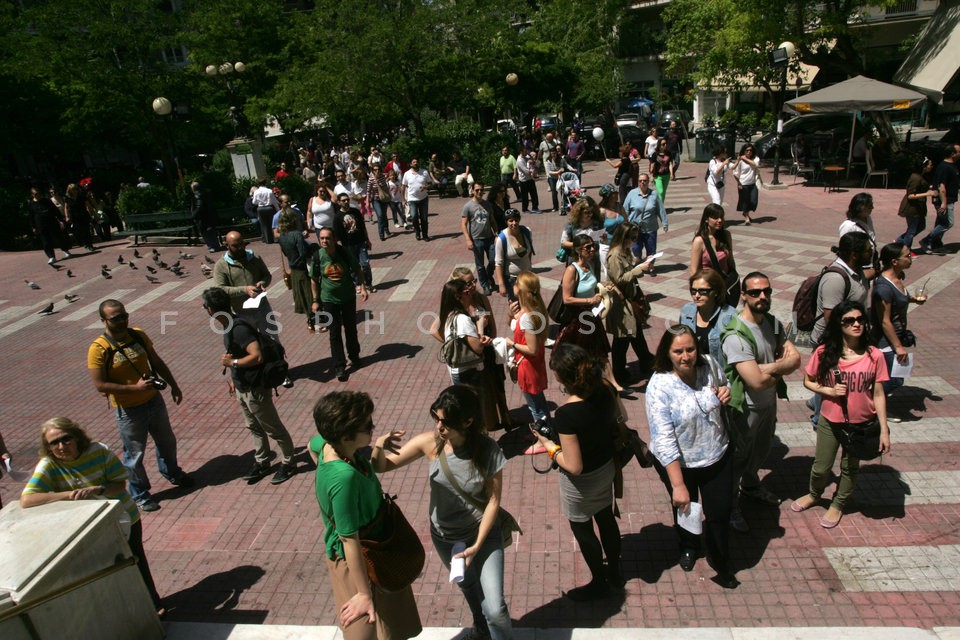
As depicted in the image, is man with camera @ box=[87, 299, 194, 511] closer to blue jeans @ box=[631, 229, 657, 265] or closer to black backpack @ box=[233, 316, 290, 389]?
black backpack @ box=[233, 316, 290, 389]

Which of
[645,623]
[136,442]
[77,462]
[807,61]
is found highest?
[807,61]

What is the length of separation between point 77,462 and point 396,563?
2.19 metres

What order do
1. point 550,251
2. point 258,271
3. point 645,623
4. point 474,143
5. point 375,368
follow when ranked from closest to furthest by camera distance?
point 645,623
point 258,271
point 375,368
point 550,251
point 474,143

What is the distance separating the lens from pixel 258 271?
742cm

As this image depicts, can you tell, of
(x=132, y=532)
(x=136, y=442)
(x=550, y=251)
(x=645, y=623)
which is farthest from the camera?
(x=550, y=251)

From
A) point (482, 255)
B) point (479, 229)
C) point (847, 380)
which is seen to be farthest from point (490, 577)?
point (482, 255)

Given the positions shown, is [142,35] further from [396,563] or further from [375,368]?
[396,563]

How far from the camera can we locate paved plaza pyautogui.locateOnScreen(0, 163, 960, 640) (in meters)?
4.05

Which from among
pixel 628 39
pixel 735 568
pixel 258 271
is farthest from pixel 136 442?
pixel 628 39

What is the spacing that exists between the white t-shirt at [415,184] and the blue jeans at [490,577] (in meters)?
11.5

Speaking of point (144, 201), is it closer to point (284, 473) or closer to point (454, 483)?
point (284, 473)

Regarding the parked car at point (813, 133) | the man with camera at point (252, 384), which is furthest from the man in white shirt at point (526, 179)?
the man with camera at point (252, 384)

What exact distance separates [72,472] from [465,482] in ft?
8.12

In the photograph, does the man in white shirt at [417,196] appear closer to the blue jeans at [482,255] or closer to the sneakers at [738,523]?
the blue jeans at [482,255]
